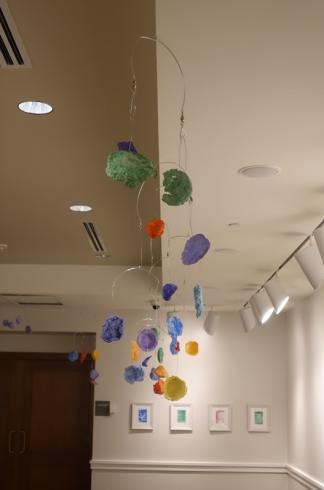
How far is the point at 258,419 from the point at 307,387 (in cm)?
142

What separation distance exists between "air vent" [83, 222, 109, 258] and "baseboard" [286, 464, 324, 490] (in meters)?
2.81

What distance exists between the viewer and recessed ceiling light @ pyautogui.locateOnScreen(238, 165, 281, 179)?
9.29 ft

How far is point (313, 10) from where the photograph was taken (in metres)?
1.62

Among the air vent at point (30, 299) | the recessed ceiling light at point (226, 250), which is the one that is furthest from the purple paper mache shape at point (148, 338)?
the air vent at point (30, 299)

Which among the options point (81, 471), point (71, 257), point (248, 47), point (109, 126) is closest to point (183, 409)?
point (81, 471)

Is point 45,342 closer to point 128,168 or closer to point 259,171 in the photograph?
point 259,171

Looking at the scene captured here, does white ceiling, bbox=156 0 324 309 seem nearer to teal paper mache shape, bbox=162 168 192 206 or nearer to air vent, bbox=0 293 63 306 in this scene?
teal paper mache shape, bbox=162 168 192 206

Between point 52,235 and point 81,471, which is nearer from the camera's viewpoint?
point 52,235

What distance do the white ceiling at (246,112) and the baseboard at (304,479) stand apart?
280 cm

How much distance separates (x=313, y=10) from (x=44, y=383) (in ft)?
24.6

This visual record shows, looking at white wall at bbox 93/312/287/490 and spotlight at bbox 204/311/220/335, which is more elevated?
spotlight at bbox 204/311/220/335

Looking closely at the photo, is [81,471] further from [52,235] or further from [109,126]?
[109,126]

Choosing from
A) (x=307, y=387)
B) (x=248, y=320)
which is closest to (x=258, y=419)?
(x=307, y=387)

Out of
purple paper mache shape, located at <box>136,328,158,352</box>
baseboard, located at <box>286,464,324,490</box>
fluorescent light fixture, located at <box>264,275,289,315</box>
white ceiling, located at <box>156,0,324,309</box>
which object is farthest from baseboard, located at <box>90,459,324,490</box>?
purple paper mache shape, located at <box>136,328,158,352</box>
